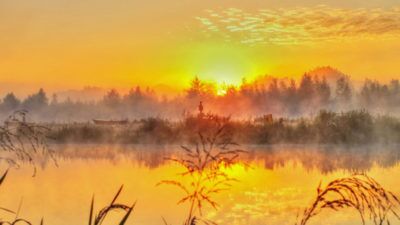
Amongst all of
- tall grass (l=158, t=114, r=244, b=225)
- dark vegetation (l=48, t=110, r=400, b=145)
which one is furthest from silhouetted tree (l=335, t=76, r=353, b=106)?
tall grass (l=158, t=114, r=244, b=225)

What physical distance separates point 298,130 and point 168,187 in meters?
11.3


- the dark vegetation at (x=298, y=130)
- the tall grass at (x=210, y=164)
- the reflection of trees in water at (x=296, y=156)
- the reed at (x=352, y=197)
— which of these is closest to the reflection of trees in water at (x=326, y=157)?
the reflection of trees in water at (x=296, y=156)

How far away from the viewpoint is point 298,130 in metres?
20.2

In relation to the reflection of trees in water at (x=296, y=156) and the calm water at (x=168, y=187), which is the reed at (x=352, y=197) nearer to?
the calm water at (x=168, y=187)

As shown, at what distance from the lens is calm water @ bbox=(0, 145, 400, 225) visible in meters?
7.20

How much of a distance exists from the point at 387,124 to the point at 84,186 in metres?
13.3

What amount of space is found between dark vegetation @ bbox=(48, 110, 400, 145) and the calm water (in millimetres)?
2752

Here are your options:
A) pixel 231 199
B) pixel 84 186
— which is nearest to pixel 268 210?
pixel 231 199

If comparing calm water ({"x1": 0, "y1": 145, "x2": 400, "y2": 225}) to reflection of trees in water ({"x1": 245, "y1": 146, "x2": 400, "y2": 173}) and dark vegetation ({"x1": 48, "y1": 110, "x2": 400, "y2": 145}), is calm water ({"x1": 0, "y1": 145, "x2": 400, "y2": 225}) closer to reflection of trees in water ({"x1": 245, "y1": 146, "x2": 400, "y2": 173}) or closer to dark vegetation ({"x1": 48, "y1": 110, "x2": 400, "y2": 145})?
reflection of trees in water ({"x1": 245, "y1": 146, "x2": 400, "y2": 173})

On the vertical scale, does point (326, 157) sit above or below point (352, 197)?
below

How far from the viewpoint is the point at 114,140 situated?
21.5 metres

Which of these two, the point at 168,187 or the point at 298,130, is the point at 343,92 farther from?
the point at 168,187

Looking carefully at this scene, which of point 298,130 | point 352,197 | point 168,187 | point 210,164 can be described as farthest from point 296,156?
point 352,197

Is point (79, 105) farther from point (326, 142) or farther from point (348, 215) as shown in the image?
point (348, 215)
